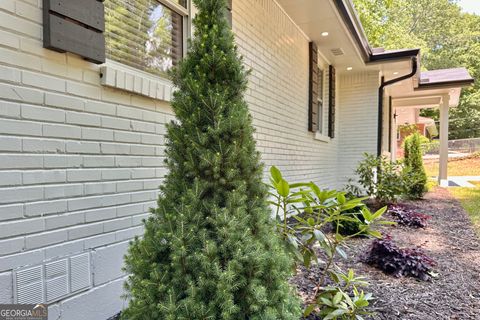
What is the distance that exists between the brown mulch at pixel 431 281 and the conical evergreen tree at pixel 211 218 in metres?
→ 1.24

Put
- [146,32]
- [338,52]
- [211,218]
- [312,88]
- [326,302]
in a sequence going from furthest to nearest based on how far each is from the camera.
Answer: [338,52]
[312,88]
[146,32]
[326,302]
[211,218]

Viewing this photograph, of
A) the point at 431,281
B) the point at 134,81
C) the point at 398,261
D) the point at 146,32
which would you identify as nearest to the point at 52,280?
the point at 134,81

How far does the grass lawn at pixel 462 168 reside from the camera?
16.6 metres

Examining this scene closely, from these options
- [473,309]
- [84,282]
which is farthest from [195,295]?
[473,309]

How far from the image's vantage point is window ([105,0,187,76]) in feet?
7.14

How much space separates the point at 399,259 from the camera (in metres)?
2.91

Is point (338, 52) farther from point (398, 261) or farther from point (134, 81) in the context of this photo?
point (134, 81)

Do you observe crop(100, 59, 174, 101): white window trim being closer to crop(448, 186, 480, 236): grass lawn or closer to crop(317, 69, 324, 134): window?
crop(448, 186, 480, 236): grass lawn

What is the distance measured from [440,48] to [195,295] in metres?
32.1

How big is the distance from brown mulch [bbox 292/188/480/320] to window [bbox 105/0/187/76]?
2.19m

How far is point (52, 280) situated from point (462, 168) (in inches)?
845

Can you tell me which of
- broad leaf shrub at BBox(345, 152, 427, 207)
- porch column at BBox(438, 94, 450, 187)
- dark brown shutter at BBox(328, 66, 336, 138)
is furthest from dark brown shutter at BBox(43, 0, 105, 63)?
porch column at BBox(438, 94, 450, 187)

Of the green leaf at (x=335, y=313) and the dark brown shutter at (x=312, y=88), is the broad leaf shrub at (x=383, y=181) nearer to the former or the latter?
the dark brown shutter at (x=312, y=88)

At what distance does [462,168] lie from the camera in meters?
17.9
